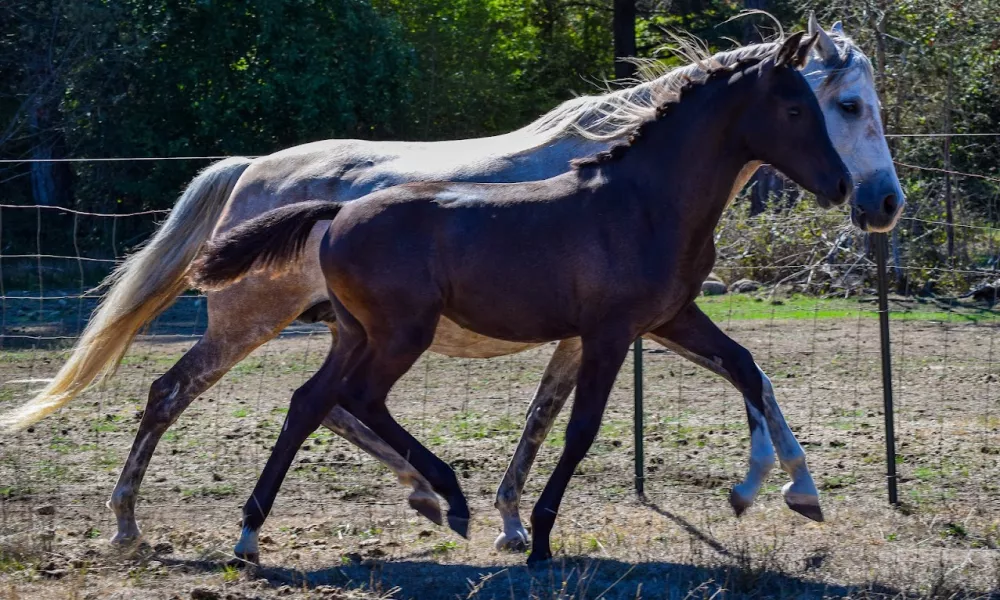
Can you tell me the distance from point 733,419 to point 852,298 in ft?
24.9

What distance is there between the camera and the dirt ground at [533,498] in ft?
15.2

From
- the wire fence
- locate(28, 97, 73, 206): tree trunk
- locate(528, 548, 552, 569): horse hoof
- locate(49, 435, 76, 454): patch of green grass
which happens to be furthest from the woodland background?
locate(528, 548, 552, 569): horse hoof

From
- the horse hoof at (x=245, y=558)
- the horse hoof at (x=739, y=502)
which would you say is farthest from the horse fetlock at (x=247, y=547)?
the horse hoof at (x=739, y=502)

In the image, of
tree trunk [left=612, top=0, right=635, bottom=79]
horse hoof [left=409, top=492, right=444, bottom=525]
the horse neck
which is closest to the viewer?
the horse neck

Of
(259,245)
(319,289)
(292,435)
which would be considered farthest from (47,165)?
(292,435)

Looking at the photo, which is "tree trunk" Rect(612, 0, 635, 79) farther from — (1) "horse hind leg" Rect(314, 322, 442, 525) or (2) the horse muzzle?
(2) the horse muzzle

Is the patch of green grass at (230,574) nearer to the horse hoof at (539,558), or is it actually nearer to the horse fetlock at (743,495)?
the horse hoof at (539,558)

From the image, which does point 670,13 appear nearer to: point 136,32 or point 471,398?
point 136,32

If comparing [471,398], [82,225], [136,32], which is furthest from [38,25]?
[471,398]

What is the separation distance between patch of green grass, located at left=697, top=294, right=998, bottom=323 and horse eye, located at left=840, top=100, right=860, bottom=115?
784 centimetres

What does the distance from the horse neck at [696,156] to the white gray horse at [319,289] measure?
0.91 ft

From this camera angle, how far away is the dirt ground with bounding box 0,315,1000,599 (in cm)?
464

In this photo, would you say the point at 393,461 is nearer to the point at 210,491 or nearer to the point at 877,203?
the point at 210,491

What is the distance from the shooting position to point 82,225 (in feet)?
64.5
